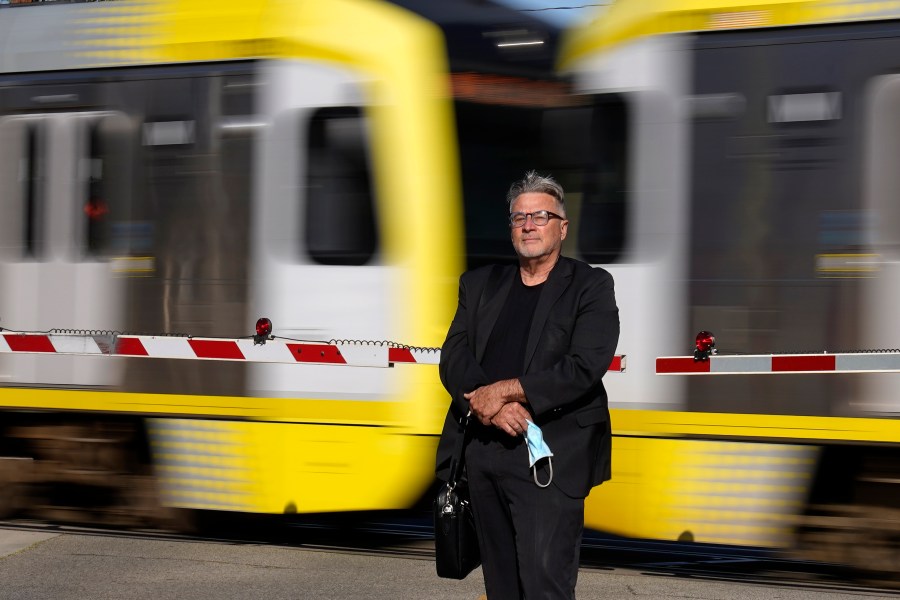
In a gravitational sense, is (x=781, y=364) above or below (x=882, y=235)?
below

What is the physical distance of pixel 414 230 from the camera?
23.9 feet

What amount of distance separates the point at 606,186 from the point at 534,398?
3217 millimetres

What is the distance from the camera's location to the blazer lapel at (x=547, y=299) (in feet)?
13.5

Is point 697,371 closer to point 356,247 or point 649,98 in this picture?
point 649,98

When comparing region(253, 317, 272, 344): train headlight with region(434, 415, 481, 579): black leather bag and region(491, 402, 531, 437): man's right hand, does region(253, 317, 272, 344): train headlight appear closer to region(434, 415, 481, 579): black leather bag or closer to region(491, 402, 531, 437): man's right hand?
region(434, 415, 481, 579): black leather bag

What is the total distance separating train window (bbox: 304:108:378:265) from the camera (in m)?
7.39

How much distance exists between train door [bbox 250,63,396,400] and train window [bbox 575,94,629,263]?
1.05m

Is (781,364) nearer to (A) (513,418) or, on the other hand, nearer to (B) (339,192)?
(B) (339,192)

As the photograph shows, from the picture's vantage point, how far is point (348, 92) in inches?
292

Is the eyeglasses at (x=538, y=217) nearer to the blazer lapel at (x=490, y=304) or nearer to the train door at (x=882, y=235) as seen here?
the blazer lapel at (x=490, y=304)

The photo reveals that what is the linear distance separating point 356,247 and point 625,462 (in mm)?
1878

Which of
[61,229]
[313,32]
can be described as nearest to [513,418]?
[313,32]

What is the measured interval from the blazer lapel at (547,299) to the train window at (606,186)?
2.80 metres

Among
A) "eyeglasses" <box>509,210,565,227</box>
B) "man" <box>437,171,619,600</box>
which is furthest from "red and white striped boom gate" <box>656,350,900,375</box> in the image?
"eyeglasses" <box>509,210,565,227</box>
